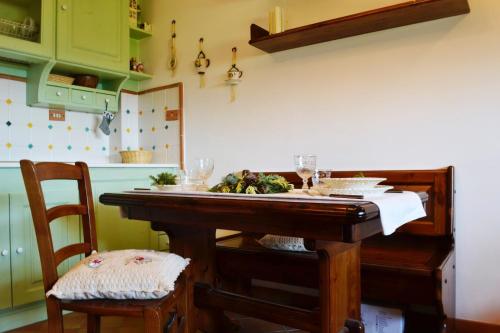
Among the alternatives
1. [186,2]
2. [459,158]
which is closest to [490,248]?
[459,158]

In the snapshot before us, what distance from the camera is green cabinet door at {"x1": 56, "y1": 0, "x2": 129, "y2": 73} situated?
2.59 meters

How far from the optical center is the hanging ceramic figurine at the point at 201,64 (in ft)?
9.45

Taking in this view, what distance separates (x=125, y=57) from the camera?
299 centimetres

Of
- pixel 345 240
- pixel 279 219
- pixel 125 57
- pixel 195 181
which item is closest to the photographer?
pixel 345 240

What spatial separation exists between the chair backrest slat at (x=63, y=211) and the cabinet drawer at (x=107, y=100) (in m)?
1.54

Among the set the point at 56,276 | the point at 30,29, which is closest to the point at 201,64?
the point at 30,29

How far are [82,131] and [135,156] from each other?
1.46ft

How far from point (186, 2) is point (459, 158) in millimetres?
2206

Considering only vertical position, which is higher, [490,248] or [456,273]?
[490,248]

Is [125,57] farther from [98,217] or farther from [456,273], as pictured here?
[456,273]

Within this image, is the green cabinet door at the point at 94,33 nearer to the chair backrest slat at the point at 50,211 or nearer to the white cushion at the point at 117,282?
the chair backrest slat at the point at 50,211

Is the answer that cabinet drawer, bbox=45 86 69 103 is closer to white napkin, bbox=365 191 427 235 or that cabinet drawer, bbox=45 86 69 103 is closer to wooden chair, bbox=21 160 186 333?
wooden chair, bbox=21 160 186 333

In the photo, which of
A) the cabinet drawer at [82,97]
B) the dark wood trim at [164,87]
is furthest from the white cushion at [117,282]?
the dark wood trim at [164,87]

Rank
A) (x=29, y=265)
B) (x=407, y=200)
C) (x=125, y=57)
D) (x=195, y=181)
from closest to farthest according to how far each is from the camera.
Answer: (x=407, y=200)
(x=195, y=181)
(x=29, y=265)
(x=125, y=57)
